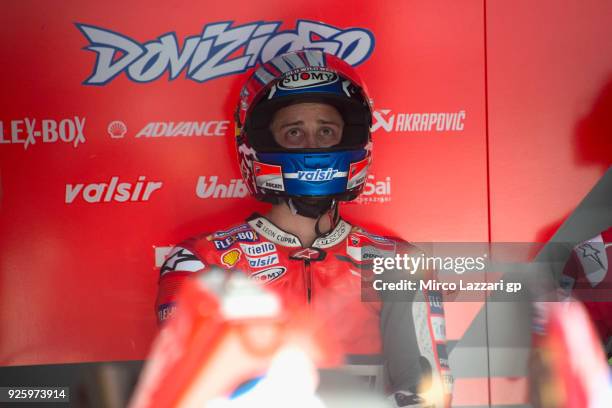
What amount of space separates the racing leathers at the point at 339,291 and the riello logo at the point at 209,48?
0.64 metres

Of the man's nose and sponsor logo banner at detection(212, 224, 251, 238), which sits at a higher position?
the man's nose

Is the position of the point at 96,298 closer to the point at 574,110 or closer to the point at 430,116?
the point at 430,116

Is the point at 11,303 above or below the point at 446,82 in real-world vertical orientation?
below

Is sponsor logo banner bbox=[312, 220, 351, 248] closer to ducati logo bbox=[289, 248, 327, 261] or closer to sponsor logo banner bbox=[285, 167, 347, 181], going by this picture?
ducati logo bbox=[289, 248, 327, 261]

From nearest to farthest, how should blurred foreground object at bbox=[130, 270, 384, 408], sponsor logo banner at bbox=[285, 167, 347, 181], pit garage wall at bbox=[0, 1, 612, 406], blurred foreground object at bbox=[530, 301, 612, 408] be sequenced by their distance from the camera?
1. blurred foreground object at bbox=[130, 270, 384, 408]
2. sponsor logo banner at bbox=[285, 167, 347, 181]
3. blurred foreground object at bbox=[530, 301, 612, 408]
4. pit garage wall at bbox=[0, 1, 612, 406]

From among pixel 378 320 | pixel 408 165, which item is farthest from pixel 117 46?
pixel 378 320

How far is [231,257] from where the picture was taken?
204 cm

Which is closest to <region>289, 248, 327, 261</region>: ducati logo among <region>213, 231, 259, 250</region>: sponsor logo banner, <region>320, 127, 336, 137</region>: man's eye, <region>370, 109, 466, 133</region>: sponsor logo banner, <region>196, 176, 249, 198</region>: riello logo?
<region>213, 231, 259, 250</region>: sponsor logo banner

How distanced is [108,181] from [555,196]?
1.55m

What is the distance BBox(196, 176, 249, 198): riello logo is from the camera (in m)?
2.46

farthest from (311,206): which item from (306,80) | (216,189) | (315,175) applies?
(216,189)

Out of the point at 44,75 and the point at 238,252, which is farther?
the point at 44,75

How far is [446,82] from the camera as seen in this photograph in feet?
8.08

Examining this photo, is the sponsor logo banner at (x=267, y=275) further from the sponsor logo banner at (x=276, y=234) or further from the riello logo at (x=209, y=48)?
the riello logo at (x=209, y=48)
